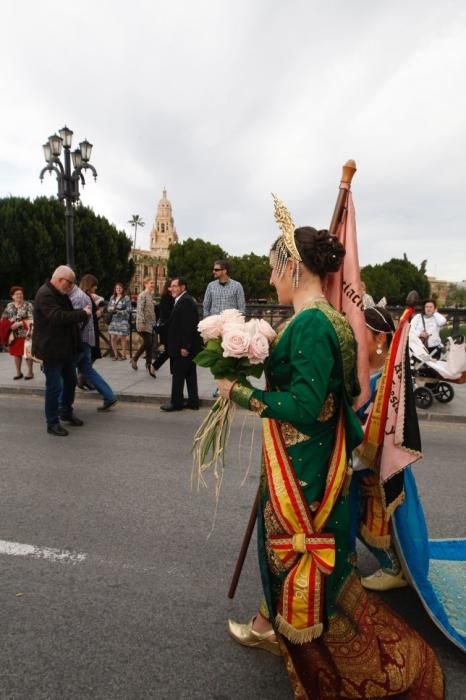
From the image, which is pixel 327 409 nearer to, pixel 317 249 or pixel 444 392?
pixel 317 249

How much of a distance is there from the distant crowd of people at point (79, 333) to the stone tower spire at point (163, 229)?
131 m

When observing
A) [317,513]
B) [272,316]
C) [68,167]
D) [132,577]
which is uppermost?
[68,167]

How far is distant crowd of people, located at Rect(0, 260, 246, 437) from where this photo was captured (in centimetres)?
573

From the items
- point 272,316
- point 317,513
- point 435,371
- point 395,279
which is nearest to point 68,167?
point 272,316

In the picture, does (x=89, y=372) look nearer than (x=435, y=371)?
Yes

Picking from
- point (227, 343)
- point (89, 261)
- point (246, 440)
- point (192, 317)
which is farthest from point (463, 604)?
point (89, 261)

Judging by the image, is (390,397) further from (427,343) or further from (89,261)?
(89,261)

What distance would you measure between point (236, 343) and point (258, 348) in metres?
0.08

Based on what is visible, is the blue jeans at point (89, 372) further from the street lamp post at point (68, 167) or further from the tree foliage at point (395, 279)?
the tree foliage at point (395, 279)

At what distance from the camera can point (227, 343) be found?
178 centimetres

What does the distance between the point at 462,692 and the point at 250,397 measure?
1.65m

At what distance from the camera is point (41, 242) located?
1184 inches

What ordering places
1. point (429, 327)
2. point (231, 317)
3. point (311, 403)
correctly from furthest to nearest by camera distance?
point (429, 327), point (231, 317), point (311, 403)

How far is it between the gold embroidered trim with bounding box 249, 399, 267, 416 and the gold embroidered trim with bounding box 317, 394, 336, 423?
23cm
